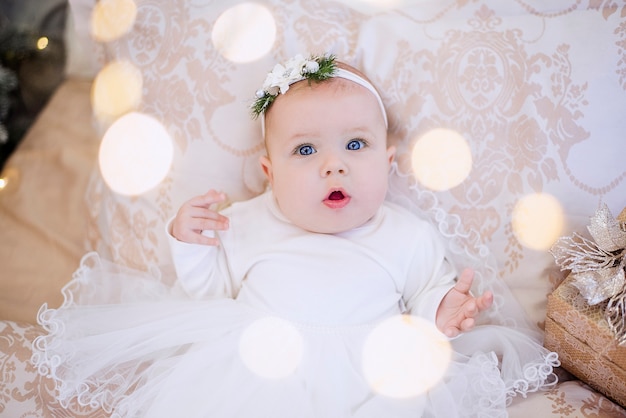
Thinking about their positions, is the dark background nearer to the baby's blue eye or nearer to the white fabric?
the white fabric

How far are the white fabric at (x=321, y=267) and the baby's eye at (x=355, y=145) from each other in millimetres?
205

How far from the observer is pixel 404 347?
4.47 feet

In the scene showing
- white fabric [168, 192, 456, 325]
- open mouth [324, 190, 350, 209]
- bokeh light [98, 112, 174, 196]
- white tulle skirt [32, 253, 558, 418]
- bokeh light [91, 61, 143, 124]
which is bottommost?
white tulle skirt [32, 253, 558, 418]

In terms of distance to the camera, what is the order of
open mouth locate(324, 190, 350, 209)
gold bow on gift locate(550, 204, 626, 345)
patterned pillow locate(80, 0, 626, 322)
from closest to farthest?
gold bow on gift locate(550, 204, 626, 345), open mouth locate(324, 190, 350, 209), patterned pillow locate(80, 0, 626, 322)

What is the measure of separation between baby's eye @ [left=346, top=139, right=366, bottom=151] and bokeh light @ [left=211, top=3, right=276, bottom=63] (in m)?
0.46

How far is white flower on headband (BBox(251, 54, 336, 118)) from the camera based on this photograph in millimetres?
1444

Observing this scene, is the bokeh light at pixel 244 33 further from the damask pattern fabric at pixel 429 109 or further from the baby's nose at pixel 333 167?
the baby's nose at pixel 333 167

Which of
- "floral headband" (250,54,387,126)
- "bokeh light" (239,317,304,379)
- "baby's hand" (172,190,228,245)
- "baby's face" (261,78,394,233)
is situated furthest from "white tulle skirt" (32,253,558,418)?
"floral headband" (250,54,387,126)

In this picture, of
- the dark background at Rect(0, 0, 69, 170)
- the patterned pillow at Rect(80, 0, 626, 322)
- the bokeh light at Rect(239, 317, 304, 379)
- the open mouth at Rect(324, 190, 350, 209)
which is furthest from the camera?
A: the dark background at Rect(0, 0, 69, 170)

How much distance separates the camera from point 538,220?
59.4 inches

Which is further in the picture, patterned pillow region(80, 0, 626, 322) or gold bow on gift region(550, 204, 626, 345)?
patterned pillow region(80, 0, 626, 322)

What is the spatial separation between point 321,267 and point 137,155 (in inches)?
27.0

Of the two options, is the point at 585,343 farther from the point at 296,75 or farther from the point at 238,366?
the point at 296,75

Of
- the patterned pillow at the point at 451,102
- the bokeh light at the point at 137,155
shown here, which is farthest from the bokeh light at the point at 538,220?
the bokeh light at the point at 137,155
